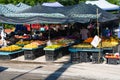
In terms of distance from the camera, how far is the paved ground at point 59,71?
1549cm

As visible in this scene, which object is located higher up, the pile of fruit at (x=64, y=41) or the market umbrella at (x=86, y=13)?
the market umbrella at (x=86, y=13)

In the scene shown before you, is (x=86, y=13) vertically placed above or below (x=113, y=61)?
above

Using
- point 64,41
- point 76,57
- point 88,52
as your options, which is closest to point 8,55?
point 76,57

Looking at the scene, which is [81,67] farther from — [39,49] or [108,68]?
[39,49]

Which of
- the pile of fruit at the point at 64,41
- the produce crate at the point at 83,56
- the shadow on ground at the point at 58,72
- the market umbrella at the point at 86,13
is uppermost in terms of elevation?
the market umbrella at the point at 86,13

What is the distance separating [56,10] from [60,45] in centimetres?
300

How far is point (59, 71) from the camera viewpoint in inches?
665

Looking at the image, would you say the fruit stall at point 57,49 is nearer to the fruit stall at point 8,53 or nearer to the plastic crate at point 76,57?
the plastic crate at point 76,57

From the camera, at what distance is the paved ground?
15.5 m

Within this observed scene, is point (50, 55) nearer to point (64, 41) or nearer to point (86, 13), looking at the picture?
point (64, 41)

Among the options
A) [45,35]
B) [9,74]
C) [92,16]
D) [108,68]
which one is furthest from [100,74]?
[45,35]

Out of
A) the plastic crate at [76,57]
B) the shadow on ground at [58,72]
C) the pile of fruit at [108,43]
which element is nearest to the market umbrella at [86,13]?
the pile of fruit at [108,43]

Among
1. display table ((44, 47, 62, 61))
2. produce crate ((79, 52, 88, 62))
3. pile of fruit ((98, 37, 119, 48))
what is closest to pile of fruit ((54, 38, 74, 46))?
display table ((44, 47, 62, 61))

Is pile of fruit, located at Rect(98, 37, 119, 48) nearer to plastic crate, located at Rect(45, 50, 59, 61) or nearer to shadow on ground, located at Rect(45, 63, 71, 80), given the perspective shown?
shadow on ground, located at Rect(45, 63, 71, 80)
